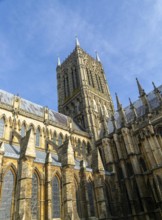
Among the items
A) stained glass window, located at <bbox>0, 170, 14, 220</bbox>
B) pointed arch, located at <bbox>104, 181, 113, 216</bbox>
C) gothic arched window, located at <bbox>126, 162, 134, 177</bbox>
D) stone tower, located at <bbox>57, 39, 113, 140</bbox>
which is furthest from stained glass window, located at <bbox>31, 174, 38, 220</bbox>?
stone tower, located at <bbox>57, 39, 113, 140</bbox>

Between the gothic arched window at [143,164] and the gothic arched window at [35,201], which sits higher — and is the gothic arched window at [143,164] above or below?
above

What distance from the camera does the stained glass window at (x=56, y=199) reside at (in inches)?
694

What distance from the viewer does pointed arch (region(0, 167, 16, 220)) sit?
1465 centimetres

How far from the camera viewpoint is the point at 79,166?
75.9 ft

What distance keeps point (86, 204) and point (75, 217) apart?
3.47 metres

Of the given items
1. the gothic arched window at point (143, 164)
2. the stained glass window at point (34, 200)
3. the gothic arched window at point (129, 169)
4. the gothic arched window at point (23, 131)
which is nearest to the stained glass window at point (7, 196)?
the stained glass window at point (34, 200)

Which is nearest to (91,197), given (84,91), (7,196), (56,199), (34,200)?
(56,199)

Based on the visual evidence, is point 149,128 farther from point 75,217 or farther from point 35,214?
point 35,214

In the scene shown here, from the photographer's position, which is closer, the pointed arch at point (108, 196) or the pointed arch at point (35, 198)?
the pointed arch at point (35, 198)

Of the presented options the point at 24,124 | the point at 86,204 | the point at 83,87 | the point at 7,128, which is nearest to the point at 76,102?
the point at 83,87

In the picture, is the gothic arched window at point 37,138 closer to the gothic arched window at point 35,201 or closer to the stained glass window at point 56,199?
the stained glass window at point 56,199

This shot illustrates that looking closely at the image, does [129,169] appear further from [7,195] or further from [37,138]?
[7,195]

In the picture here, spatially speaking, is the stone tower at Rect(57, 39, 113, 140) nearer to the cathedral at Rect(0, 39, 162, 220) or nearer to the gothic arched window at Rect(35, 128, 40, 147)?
the cathedral at Rect(0, 39, 162, 220)

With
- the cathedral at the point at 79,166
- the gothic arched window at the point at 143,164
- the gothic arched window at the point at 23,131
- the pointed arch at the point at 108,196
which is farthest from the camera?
the gothic arched window at the point at 23,131
